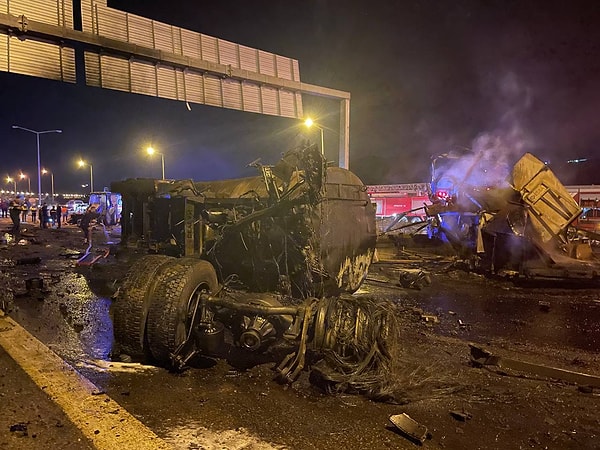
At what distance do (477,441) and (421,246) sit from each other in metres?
11.0

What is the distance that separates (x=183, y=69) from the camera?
9.10m

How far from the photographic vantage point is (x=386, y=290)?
870 centimetres

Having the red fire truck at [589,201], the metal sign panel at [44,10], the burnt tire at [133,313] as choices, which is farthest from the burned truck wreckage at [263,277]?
the red fire truck at [589,201]

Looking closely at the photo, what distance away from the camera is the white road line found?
2838 mm

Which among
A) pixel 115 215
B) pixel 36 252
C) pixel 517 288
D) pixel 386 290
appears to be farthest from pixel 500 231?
pixel 115 215

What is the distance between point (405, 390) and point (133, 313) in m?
2.58

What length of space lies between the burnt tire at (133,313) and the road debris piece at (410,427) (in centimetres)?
237

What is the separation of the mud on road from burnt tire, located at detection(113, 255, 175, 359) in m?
0.27

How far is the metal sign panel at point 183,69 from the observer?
8.07 metres

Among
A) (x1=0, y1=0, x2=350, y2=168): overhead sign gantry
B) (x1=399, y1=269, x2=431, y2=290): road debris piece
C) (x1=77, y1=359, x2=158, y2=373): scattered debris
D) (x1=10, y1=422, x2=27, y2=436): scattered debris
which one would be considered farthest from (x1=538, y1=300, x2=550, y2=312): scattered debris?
(x1=10, y1=422, x2=27, y2=436): scattered debris

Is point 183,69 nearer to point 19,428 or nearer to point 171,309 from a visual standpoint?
point 171,309

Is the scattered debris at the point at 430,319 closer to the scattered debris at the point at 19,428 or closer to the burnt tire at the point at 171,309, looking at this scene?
the burnt tire at the point at 171,309

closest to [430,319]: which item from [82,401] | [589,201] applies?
[82,401]

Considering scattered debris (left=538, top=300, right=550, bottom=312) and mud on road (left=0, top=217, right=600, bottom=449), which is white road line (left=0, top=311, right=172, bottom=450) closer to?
mud on road (left=0, top=217, right=600, bottom=449)
